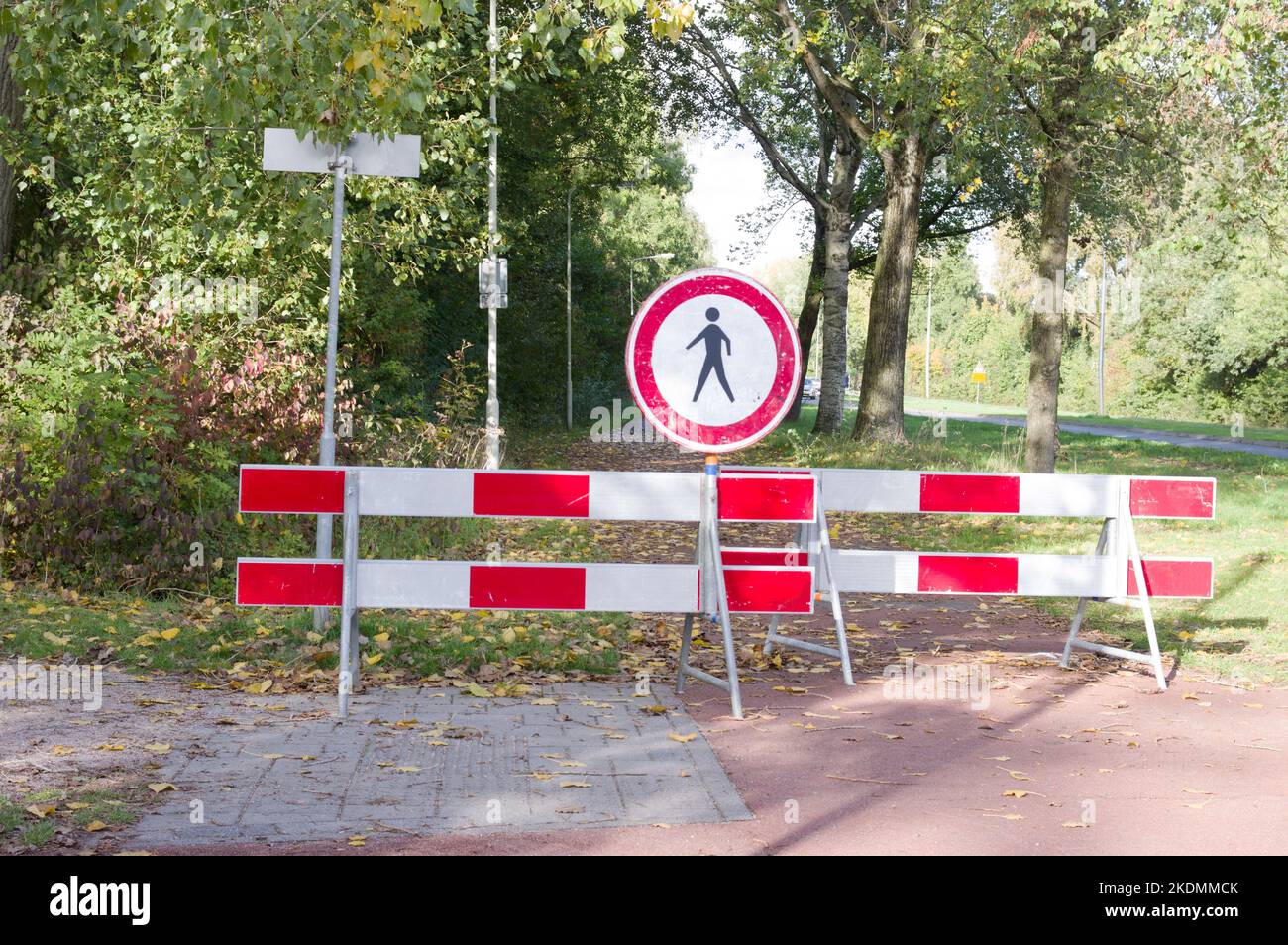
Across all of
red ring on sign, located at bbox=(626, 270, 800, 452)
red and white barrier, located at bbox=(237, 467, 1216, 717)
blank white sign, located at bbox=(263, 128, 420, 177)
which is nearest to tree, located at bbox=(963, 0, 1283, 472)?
red and white barrier, located at bbox=(237, 467, 1216, 717)

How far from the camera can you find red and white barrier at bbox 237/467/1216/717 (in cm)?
691

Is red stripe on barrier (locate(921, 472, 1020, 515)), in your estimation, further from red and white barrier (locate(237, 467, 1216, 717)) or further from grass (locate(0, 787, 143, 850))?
grass (locate(0, 787, 143, 850))

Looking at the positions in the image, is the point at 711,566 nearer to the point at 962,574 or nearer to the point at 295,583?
the point at 962,574

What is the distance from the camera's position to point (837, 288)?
32.1m

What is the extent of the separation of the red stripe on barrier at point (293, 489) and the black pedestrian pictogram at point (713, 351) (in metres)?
1.87

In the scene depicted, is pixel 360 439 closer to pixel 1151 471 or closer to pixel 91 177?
pixel 91 177

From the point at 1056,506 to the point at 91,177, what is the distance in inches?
410

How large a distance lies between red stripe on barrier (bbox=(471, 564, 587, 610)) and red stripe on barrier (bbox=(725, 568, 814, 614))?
31.5 inches

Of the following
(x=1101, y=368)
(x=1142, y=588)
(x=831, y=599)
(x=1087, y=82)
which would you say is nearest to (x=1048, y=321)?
(x=1087, y=82)

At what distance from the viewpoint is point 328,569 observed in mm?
7004

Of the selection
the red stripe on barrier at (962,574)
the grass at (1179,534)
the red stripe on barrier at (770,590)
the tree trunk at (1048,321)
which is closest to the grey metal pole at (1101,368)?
the grass at (1179,534)

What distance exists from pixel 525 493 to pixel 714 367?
3.77 ft

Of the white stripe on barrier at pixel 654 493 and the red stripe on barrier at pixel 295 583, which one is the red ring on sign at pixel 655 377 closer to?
the white stripe on barrier at pixel 654 493

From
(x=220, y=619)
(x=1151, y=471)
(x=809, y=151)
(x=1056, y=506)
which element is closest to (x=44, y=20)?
(x=220, y=619)
